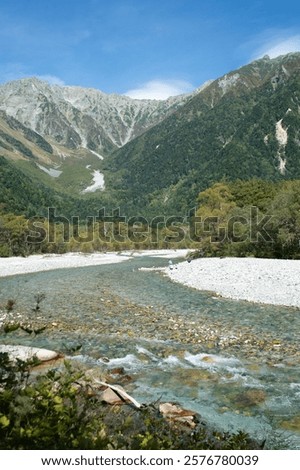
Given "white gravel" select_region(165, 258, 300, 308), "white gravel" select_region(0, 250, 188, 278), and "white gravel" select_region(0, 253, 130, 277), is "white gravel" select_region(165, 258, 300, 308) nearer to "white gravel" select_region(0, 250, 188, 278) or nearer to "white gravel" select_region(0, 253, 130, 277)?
"white gravel" select_region(0, 253, 130, 277)

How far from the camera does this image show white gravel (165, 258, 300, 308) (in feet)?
87.5

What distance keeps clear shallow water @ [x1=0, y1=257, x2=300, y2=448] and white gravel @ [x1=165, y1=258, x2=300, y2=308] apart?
7.14 ft

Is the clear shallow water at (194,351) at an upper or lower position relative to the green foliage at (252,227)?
lower

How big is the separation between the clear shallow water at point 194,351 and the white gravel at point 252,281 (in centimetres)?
218

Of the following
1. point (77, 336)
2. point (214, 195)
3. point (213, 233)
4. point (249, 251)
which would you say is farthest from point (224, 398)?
point (214, 195)

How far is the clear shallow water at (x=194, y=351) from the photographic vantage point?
1025cm

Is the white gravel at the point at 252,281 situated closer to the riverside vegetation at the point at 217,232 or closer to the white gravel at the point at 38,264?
the riverside vegetation at the point at 217,232

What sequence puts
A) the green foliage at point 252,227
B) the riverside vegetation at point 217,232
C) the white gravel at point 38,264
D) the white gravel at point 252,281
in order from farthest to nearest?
1. the white gravel at point 38,264
2. the riverside vegetation at point 217,232
3. the green foliage at point 252,227
4. the white gravel at point 252,281

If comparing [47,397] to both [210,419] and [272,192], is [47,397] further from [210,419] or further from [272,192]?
[272,192]

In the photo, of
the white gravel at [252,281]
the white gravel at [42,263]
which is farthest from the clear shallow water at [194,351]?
the white gravel at [42,263]

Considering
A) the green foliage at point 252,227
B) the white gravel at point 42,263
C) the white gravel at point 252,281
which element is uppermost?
the green foliage at point 252,227

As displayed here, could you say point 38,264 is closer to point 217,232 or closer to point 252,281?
point 217,232

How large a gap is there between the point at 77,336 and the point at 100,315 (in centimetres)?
462

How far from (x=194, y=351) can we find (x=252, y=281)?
63.4ft
